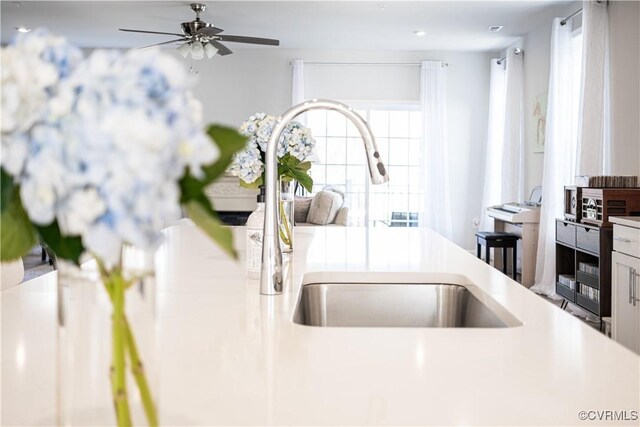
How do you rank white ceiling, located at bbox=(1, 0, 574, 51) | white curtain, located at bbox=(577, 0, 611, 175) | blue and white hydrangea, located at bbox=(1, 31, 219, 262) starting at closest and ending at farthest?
blue and white hydrangea, located at bbox=(1, 31, 219, 262), white curtain, located at bbox=(577, 0, 611, 175), white ceiling, located at bbox=(1, 0, 574, 51)

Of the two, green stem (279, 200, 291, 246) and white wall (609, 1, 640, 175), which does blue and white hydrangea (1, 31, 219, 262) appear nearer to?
green stem (279, 200, 291, 246)

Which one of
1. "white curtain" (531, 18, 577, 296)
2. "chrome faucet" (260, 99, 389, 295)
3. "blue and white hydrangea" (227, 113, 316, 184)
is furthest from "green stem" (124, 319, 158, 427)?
"white curtain" (531, 18, 577, 296)

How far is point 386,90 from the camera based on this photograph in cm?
797

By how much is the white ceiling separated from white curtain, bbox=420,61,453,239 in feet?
1.48

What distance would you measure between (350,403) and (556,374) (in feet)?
1.02

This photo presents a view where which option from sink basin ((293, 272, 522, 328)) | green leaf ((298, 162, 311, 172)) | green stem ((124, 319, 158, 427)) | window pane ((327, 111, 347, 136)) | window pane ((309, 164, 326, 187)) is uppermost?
window pane ((327, 111, 347, 136))

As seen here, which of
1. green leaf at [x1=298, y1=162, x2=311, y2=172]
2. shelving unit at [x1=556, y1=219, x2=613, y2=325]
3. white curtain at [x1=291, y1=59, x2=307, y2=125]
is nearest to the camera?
green leaf at [x1=298, y1=162, x2=311, y2=172]

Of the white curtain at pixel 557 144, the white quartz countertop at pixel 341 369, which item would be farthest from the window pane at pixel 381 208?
the white quartz countertop at pixel 341 369

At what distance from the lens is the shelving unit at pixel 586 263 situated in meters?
3.96

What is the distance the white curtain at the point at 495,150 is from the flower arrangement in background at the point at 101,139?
7.32m

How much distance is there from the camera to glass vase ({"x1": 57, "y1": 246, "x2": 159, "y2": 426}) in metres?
0.50

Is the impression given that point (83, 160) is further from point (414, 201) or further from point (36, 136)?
point (414, 201)

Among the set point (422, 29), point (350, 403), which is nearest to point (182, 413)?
point (350, 403)

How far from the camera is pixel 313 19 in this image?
6.29m
